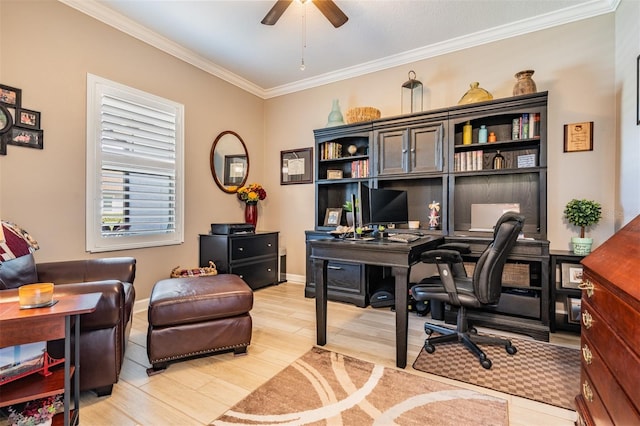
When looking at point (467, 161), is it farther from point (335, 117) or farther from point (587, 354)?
point (587, 354)

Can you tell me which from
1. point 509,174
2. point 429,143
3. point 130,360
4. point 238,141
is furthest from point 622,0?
point 130,360

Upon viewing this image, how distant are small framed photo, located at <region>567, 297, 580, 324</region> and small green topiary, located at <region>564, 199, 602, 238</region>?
0.57 metres

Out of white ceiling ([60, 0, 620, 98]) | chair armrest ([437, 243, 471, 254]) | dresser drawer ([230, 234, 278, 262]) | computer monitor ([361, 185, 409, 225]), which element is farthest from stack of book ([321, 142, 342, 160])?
chair armrest ([437, 243, 471, 254])

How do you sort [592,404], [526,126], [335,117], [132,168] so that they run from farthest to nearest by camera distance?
[335,117] < [132,168] < [526,126] < [592,404]

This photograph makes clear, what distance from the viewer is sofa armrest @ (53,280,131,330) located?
154 cm

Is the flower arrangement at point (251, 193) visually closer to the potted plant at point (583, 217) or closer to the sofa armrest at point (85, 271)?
the sofa armrest at point (85, 271)

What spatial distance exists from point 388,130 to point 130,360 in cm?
315

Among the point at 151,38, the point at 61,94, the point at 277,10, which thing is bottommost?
the point at 61,94

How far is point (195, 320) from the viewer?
1967mm

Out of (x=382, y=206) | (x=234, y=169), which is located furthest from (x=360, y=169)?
(x=234, y=169)

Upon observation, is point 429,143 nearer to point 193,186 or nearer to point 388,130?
point 388,130

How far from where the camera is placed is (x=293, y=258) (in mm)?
4426

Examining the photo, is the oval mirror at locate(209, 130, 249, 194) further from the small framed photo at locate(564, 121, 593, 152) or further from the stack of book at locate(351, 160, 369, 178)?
the small framed photo at locate(564, 121, 593, 152)

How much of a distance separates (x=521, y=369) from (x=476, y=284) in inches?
24.0
